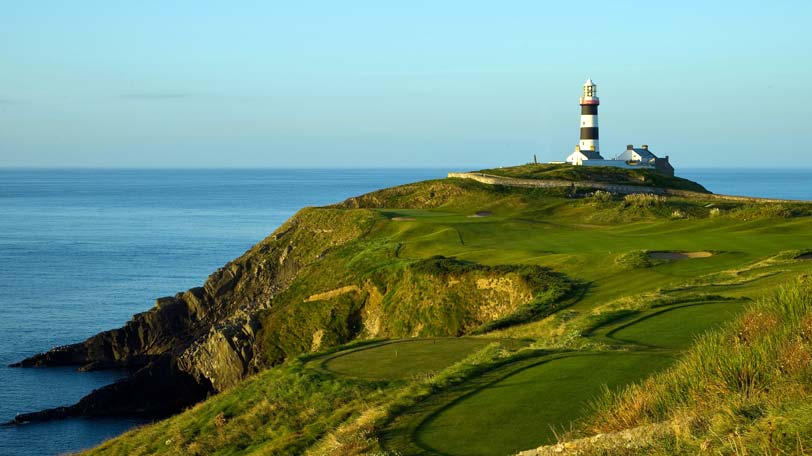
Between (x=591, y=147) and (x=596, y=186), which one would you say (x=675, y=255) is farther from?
(x=591, y=147)

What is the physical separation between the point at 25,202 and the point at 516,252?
162033mm

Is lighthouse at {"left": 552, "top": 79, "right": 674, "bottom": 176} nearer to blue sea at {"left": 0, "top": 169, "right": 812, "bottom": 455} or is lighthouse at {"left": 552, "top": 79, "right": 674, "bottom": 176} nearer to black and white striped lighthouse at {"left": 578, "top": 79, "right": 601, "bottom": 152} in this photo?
black and white striped lighthouse at {"left": 578, "top": 79, "right": 601, "bottom": 152}

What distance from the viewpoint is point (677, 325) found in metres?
20.6

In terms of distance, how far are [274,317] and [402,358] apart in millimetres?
21905

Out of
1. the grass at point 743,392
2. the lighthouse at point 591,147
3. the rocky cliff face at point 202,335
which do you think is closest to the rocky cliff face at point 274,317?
the rocky cliff face at point 202,335

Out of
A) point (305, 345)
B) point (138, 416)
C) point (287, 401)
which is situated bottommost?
point (138, 416)

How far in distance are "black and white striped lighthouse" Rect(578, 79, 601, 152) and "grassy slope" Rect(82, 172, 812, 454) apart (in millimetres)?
32288

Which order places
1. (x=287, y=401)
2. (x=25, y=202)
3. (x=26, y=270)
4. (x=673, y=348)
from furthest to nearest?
(x=25, y=202) < (x=26, y=270) < (x=287, y=401) < (x=673, y=348)

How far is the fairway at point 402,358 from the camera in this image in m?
20.8

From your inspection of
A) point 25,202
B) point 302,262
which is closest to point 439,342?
point 302,262

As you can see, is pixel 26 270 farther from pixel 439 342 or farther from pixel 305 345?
pixel 439 342

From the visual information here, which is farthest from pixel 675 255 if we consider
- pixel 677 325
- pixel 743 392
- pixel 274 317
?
pixel 743 392

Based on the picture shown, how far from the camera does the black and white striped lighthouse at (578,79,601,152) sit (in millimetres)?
90188

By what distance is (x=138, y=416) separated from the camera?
3791 centimetres
